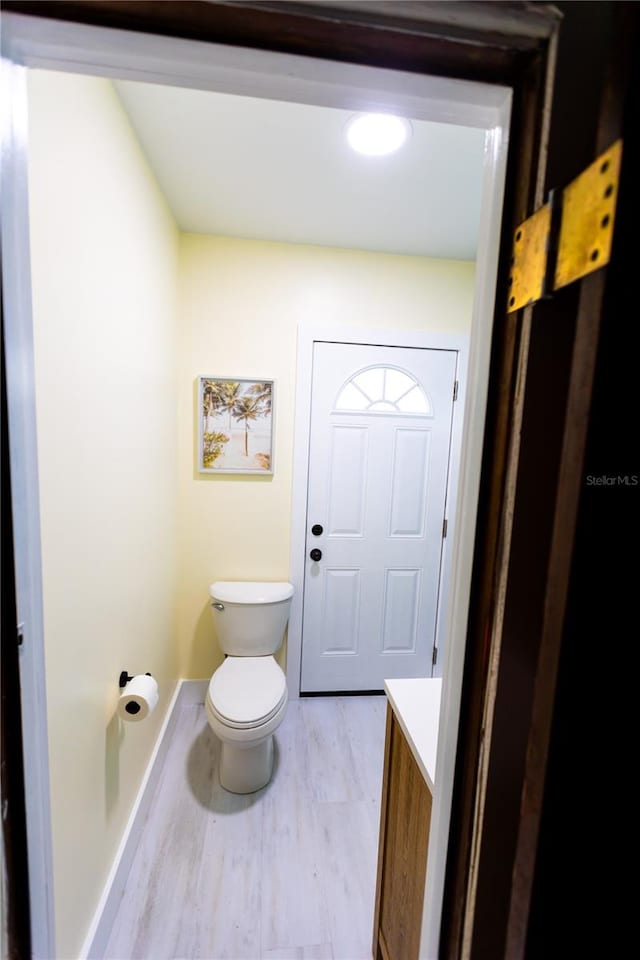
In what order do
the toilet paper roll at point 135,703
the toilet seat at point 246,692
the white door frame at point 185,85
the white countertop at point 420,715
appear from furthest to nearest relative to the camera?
the toilet seat at point 246,692 < the toilet paper roll at point 135,703 < the white countertop at point 420,715 < the white door frame at point 185,85

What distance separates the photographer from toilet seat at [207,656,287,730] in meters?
1.47

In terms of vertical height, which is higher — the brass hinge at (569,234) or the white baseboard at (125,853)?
the brass hinge at (569,234)

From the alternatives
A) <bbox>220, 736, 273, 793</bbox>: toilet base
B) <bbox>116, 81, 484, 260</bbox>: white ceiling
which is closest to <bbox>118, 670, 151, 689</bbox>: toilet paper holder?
<bbox>220, 736, 273, 793</bbox>: toilet base

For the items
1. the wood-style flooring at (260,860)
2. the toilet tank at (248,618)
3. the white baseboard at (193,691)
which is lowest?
the wood-style flooring at (260,860)

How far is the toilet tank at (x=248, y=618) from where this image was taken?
1897mm

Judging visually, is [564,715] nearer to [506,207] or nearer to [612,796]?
[612,796]

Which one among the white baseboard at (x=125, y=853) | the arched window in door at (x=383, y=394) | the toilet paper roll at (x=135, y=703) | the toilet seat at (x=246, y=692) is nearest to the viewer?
the white baseboard at (x=125, y=853)

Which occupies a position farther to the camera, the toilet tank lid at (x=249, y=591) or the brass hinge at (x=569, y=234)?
the toilet tank lid at (x=249, y=591)

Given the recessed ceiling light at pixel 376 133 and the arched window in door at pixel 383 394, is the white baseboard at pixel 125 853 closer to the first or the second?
the arched window in door at pixel 383 394

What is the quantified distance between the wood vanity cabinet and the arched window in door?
1.47 meters

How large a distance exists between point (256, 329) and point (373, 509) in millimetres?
1137

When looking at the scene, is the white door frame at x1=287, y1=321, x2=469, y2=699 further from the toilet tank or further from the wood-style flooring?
the wood-style flooring

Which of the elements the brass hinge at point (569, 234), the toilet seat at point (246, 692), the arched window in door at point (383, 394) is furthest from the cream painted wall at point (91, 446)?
the arched window in door at point (383, 394)

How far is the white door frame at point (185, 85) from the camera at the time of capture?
423mm
